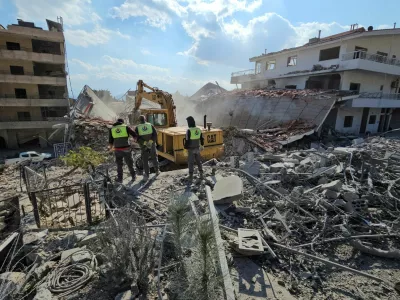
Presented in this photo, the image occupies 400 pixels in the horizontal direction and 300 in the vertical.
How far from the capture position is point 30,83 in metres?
20.0

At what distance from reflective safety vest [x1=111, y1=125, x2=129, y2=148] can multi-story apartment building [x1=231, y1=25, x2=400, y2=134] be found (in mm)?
15730

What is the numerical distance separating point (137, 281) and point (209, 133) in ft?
22.2

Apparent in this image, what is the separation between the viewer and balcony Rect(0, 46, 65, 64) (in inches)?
741

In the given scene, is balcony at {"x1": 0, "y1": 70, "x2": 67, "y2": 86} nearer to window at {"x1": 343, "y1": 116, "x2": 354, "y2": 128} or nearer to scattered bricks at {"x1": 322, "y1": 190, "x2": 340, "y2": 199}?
scattered bricks at {"x1": 322, "y1": 190, "x2": 340, "y2": 199}

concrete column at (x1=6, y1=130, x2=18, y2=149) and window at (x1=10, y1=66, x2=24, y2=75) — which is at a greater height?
window at (x1=10, y1=66, x2=24, y2=75)

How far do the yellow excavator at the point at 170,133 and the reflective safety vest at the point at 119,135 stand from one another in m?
2.35

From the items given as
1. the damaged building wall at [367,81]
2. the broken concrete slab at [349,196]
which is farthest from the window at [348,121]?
the broken concrete slab at [349,196]

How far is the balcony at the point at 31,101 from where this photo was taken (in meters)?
19.5

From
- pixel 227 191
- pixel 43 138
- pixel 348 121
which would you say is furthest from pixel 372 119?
pixel 43 138

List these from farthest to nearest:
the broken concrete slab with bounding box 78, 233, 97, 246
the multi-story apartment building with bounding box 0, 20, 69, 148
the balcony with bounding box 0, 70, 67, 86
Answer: the multi-story apartment building with bounding box 0, 20, 69, 148, the balcony with bounding box 0, 70, 67, 86, the broken concrete slab with bounding box 78, 233, 97, 246

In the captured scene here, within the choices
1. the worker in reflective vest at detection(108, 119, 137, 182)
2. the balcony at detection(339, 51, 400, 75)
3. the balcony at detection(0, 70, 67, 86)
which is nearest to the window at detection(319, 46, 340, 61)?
the balcony at detection(339, 51, 400, 75)

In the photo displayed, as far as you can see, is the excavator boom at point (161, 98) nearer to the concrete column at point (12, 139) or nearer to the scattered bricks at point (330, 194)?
the scattered bricks at point (330, 194)

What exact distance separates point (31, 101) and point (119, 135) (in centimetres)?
1943

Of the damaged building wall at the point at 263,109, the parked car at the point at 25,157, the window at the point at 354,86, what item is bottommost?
the parked car at the point at 25,157
